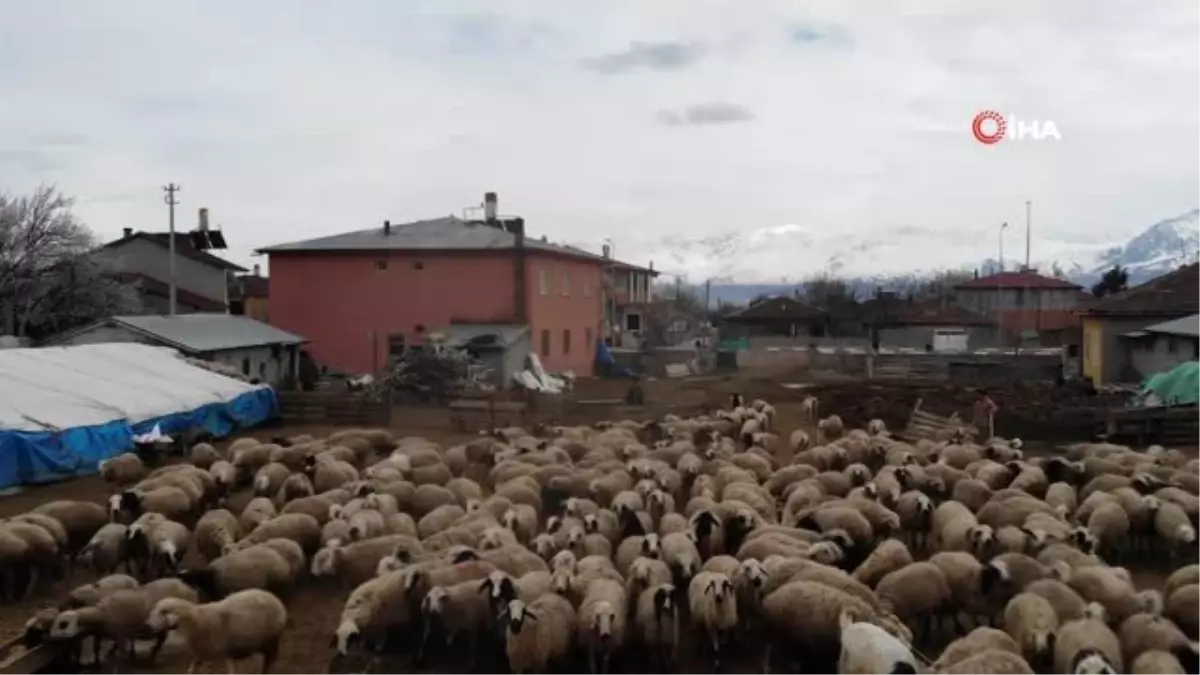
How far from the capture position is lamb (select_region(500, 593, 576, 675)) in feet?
32.8

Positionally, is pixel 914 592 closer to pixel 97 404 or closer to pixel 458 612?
pixel 458 612

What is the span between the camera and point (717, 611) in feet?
35.4

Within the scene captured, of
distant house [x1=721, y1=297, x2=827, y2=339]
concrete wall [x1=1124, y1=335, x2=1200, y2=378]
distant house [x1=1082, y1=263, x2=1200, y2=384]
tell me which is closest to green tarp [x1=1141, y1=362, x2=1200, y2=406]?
concrete wall [x1=1124, y1=335, x2=1200, y2=378]

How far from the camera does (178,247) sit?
2418 inches

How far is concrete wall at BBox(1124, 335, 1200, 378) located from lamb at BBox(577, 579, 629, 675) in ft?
96.6

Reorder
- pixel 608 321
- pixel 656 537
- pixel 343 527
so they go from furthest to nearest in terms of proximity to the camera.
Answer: pixel 608 321 → pixel 343 527 → pixel 656 537

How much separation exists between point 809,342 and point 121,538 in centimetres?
5768

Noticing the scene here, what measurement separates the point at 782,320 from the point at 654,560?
6106 centimetres

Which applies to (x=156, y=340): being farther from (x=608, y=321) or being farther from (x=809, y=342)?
(x=809, y=342)

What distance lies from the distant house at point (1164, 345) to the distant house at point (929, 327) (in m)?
28.9

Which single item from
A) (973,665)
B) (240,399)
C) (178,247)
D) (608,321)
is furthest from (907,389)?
(178,247)

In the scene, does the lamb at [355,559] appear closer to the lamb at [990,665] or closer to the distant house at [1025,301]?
the lamb at [990,665]

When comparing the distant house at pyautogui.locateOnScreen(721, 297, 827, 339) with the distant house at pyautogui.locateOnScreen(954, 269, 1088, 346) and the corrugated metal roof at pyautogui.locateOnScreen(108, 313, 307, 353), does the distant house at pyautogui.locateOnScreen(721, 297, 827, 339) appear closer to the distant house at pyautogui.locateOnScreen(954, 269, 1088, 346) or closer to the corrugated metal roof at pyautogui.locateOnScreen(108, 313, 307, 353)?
the distant house at pyautogui.locateOnScreen(954, 269, 1088, 346)

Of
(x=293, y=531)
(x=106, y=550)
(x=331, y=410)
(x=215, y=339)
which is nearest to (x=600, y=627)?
(x=293, y=531)
